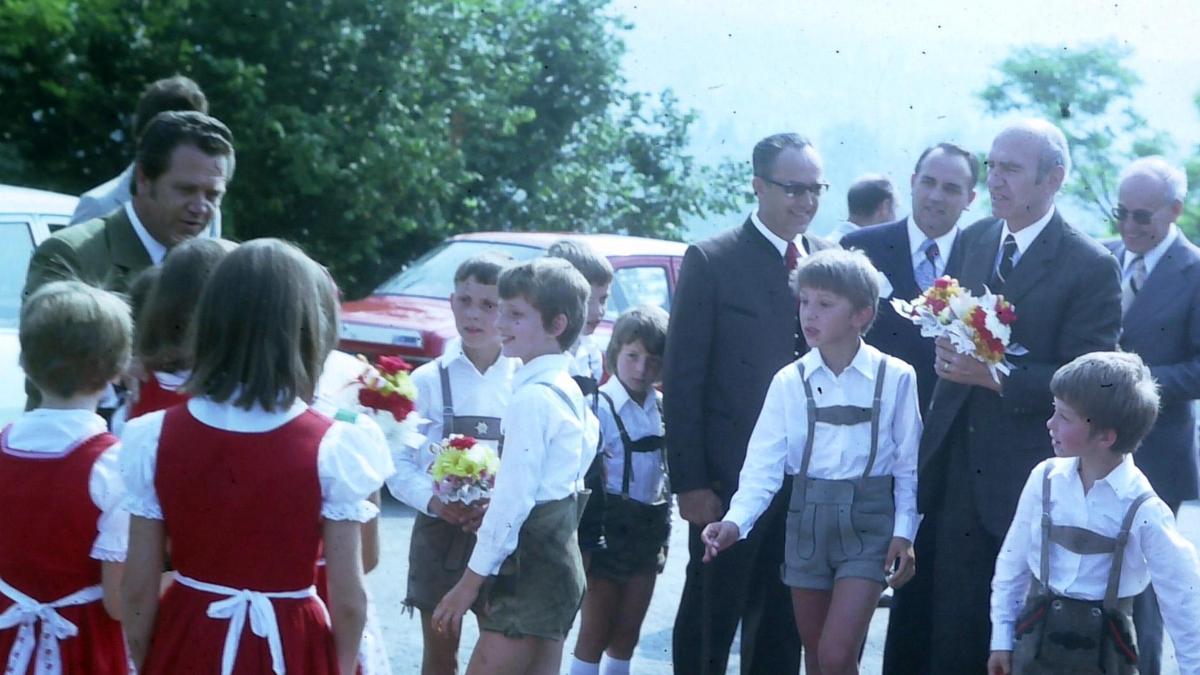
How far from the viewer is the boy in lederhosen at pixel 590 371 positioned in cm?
640

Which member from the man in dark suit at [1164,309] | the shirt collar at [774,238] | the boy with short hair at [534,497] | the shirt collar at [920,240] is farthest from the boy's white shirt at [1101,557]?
the shirt collar at [920,240]

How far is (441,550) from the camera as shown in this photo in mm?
5605

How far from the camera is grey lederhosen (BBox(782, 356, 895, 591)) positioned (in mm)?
5410

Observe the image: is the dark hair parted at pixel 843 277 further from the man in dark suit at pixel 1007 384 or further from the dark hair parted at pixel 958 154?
the dark hair parted at pixel 958 154

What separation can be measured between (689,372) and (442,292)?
20.0ft

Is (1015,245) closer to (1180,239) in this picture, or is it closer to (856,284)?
(856,284)

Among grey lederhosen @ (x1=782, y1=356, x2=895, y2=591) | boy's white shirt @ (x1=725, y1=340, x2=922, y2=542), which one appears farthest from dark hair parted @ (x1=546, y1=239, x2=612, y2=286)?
A: grey lederhosen @ (x1=782, y1=356, x2=895, y2=591)

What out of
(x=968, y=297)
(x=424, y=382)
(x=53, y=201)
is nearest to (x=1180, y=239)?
(x=968, y=297)

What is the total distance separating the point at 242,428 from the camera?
3510mm

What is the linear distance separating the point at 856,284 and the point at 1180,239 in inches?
85.0

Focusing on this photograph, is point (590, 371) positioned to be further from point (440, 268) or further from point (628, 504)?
point (440, 268)

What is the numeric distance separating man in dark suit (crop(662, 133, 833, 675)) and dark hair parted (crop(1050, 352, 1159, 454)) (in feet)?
4.43

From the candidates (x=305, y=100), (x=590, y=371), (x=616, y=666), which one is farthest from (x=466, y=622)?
(x=305, y=100)

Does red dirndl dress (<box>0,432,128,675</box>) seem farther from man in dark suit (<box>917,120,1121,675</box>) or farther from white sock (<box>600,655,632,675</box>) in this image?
white sock (<box>600,655,632,675</box>)
